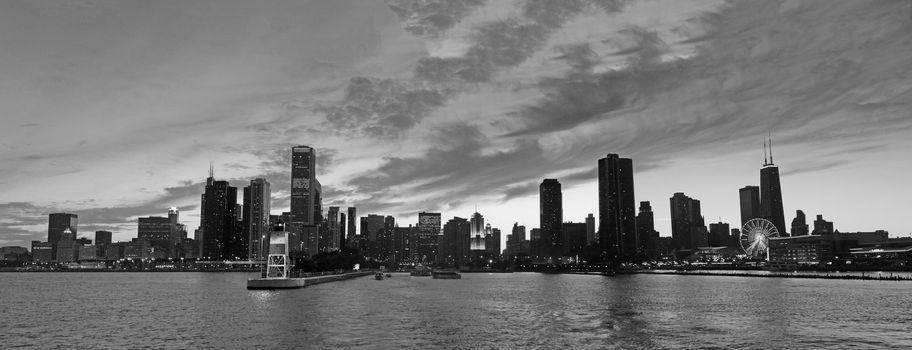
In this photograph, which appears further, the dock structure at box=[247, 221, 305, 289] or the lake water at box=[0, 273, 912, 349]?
the dock structure at box=[247, 221, 305, 289]

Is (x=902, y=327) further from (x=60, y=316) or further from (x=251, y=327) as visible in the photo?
(x=60, y=316)

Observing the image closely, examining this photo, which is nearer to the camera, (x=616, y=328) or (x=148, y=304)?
(x=616, y=328)

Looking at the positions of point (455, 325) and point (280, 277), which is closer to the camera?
point (455, 325)

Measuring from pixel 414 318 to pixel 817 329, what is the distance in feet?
142

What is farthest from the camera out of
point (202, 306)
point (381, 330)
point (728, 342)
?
point (202, 306)

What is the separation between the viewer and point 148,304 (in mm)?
108688

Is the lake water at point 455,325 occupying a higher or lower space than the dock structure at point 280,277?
lower

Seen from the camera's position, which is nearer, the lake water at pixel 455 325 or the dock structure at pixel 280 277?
the lake water at pixel 455 325

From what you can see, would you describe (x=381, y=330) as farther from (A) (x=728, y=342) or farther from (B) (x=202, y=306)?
(B) (x=202, y=306)

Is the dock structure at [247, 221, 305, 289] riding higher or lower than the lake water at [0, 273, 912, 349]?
higher

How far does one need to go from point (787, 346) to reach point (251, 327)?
49640mm

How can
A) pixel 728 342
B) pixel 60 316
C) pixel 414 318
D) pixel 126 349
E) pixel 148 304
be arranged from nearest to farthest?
pixel 126 349
pixel 728 342
pixel 414 318
pixel 60 316
pixel 148 304

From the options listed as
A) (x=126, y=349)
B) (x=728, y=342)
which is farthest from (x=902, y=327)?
(x=126, y=349)

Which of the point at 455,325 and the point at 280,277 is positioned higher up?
the point at 280,277
